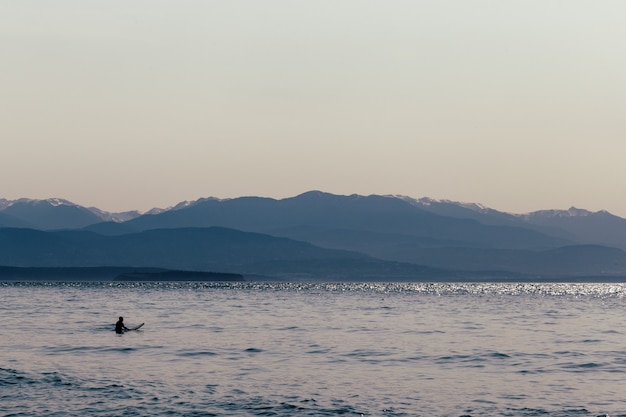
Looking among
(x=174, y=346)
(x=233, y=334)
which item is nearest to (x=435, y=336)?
(x=233, y=334)

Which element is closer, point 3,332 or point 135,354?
point 135,354

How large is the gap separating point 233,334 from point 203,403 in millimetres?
41311

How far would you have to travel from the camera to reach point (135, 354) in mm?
71062

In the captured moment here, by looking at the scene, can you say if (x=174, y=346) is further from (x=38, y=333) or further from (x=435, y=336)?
(x=435, y=336)

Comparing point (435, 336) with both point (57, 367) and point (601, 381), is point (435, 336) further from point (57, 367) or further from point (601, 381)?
point (57, 367)

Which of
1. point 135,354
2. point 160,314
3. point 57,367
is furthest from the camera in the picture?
point 160,314

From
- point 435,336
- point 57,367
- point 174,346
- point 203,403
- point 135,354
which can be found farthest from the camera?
point 435,336

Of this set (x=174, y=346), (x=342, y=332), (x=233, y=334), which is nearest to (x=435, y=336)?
(x=342, y=332)

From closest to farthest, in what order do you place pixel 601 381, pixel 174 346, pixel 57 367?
pixel 601 381 → pixel 57 367 → pixel 174 346

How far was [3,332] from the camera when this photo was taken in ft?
292

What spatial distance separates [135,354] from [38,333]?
21240 millimetres

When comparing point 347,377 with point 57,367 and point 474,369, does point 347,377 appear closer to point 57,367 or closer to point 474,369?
point 474,369

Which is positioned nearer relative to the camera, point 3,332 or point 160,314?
point 3,332

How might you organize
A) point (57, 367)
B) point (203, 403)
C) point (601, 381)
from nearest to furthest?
point (203, 403) < point (601, 381) < point (57, 367)
